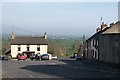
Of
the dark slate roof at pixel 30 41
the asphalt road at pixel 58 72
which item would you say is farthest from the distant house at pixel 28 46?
the asphalt road at pixel 58 72

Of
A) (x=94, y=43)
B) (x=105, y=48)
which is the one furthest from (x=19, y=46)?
(x=105, y=48)

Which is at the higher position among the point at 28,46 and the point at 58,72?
the point at 28,46

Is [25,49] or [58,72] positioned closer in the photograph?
[58,72]

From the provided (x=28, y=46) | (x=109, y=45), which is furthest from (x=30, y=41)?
(x=109, y=45)

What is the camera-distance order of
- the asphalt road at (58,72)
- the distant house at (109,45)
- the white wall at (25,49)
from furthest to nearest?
the white wall at (25,49), the distant house at (109,45), the asphalt road at (58,72)

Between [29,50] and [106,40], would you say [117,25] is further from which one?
[29,50]

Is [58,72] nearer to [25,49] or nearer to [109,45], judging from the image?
[109,45]

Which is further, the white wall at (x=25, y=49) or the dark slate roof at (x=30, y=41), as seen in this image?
the dark slate roof at (x=30, y=41)

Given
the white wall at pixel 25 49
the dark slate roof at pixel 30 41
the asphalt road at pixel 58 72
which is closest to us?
the asphalt road at pixel 58 72

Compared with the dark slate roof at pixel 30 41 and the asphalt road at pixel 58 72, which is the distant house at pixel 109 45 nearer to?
the asphalt road at pixel 58 72

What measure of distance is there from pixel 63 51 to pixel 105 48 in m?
67.5

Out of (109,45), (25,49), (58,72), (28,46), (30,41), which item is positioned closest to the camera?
(58,72)

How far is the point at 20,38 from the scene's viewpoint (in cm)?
9812

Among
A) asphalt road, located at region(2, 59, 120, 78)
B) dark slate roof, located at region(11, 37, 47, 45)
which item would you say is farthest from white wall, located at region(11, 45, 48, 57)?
asphalt road, located at region(2, 59, 120, 78)
